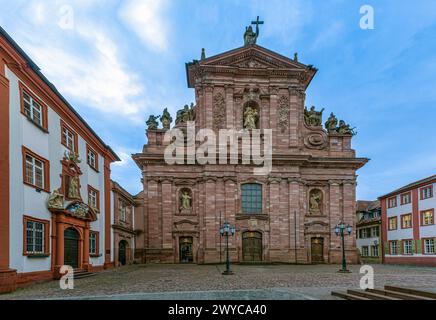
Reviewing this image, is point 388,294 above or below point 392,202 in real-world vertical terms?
below

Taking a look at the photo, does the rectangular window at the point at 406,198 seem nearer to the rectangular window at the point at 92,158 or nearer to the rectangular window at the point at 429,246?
the rectangular window at the point at 429,246

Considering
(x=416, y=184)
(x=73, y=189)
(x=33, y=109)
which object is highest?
(x=33, y=109)

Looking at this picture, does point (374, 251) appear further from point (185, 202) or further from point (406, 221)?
point (185, 202)

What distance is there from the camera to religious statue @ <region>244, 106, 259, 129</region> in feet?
136

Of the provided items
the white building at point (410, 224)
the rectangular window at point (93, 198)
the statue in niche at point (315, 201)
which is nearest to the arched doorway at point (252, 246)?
the statue in niche at point (315, 201)

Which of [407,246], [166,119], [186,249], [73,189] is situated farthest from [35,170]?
[407,246]

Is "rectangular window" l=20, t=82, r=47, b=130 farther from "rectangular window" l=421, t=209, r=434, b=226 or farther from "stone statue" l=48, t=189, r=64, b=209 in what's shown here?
"rectangular window" l=421, t=209, r=434, b=226

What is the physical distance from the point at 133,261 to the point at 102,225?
31.1ft

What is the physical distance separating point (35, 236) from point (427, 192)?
116ft

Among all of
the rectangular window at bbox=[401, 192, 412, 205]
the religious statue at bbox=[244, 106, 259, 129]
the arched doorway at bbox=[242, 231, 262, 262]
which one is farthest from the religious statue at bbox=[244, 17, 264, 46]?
the rectangular window at bbox=[401, 192, 412, 205]

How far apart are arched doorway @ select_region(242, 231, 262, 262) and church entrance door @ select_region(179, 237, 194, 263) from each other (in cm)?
504

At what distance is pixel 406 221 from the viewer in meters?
44.9
